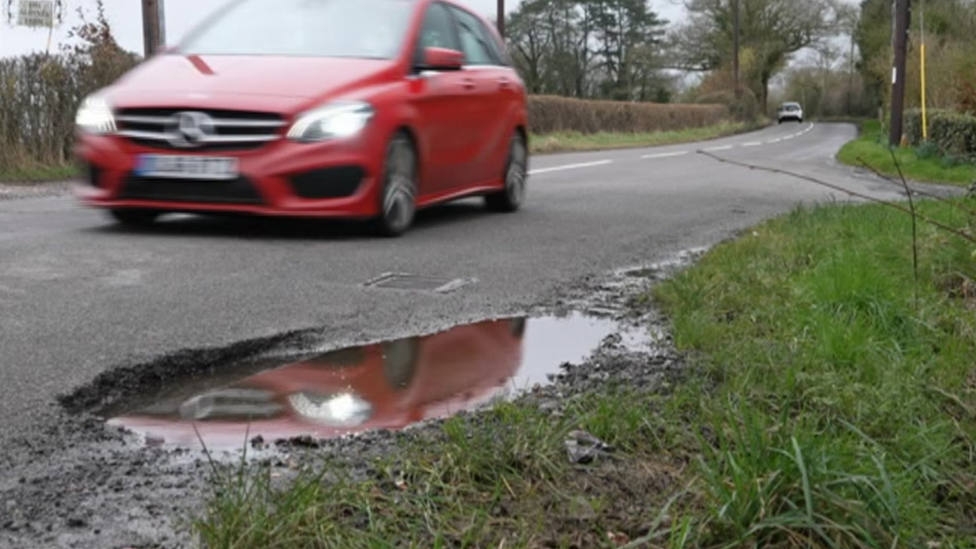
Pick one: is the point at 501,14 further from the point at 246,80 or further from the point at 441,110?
the point at 246,80

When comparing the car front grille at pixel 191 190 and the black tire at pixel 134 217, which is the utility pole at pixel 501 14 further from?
the car front grille at pixel 191 190

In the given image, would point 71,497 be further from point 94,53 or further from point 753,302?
point 94,53

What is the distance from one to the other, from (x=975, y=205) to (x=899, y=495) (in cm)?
481

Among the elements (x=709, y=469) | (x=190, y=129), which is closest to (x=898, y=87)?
(x=190, y=129)

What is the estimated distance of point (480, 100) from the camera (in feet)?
30.0

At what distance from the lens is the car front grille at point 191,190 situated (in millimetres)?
7211

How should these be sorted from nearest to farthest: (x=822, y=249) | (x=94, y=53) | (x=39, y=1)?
(x=822, y=249) < (x=94, y=53) < (x=39, y=1)

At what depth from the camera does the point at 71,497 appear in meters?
2.66

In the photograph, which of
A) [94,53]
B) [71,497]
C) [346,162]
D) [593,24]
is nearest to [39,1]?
[94,53]

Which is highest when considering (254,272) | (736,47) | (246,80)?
(736,47)

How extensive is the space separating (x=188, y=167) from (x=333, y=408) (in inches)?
157

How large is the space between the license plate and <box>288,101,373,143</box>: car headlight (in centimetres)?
41

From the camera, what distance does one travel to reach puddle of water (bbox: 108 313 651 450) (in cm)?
337

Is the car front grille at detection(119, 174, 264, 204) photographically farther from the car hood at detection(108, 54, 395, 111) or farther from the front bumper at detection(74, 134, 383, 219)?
the car hood at detection(108, 54, 395, 111)
